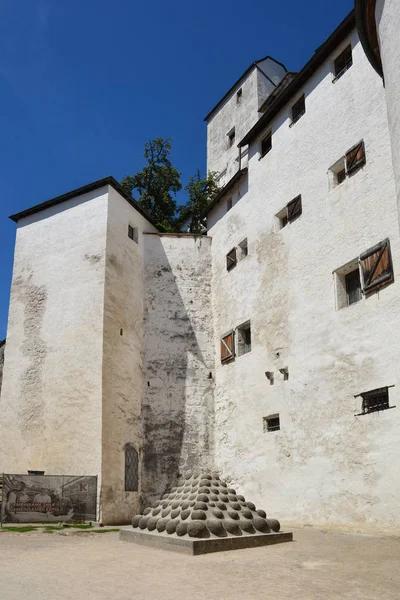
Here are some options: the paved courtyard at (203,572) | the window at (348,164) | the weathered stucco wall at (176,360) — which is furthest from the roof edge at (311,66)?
the paved courtyard at (203,572)

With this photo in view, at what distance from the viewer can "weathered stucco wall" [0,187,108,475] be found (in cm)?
1898

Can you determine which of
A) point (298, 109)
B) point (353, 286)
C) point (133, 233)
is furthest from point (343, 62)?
point (133, 233)

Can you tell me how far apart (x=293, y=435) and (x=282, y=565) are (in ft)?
25.8

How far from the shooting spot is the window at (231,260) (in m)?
21.8

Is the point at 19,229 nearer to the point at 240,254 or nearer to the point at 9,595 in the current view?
the point at 240,254

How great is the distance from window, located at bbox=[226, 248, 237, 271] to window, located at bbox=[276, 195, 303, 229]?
3.15 m

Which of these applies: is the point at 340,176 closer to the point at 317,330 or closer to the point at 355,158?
the point at 355,158

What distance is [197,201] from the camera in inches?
1254

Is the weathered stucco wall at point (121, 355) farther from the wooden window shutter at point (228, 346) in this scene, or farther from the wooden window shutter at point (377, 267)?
the wooden window shutter at point (377, 267)

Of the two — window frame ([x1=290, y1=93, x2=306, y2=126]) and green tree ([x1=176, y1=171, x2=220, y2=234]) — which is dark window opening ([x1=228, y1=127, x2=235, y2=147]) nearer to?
green tree ([x1=176, y1=171, x2=220, y2=234])

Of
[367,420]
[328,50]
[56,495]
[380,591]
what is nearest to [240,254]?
[328,50]

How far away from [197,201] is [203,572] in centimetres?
2563

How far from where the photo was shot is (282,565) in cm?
859

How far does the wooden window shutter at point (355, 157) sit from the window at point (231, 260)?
6.83 meters
